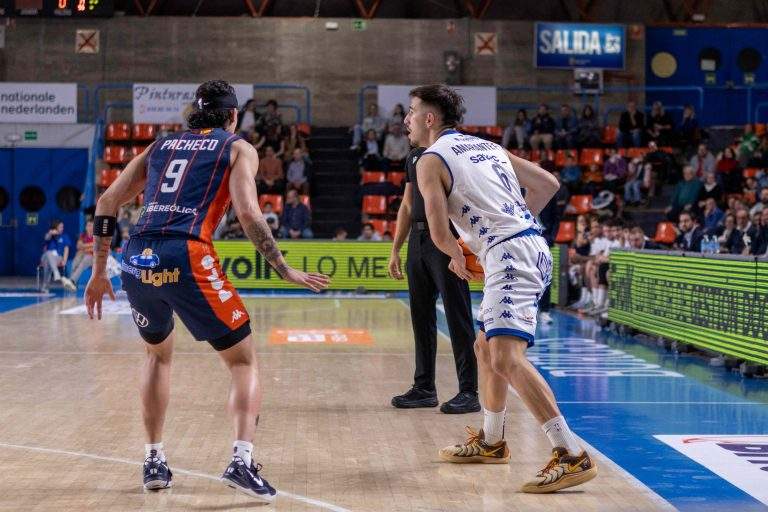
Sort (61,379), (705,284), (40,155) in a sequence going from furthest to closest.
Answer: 1. (40,155)
2. (705,284)
3. (61,379)

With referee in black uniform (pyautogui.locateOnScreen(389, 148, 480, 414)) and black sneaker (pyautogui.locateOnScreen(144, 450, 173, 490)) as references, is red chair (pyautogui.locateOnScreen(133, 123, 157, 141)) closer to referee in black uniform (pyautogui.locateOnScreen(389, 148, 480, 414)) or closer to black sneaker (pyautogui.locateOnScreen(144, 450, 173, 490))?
referee in black uniform (pyautogui.locateOnScreen(389, 148, 480, 414))

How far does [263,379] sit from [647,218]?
15.4 meters

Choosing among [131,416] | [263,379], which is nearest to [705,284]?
[263,379]

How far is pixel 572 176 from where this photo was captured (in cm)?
2330

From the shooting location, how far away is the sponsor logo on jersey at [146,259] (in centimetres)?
512

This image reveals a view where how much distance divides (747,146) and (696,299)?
43.3ft

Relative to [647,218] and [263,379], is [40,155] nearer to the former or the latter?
[647,218]

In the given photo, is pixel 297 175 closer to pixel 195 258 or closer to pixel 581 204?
pixel 581 204

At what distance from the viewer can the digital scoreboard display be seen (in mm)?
9680

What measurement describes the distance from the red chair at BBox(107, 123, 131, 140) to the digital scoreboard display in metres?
14.5

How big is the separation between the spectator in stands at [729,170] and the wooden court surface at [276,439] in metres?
12.5

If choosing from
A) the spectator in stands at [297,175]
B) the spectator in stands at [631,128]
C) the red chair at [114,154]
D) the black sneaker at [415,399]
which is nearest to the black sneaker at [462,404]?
the black sneaker at [415,399]

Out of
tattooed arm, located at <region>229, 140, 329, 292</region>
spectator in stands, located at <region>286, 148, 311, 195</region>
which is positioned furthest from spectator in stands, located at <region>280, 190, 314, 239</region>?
tattooed arm, located at <region>229, 140, 329, 292</region>

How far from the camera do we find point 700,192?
2050 cm
